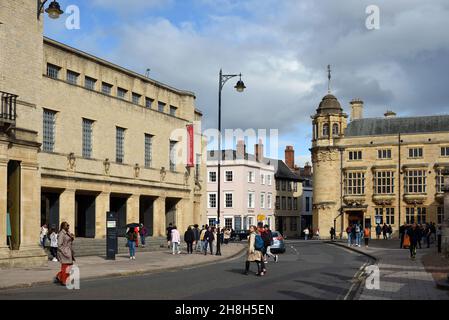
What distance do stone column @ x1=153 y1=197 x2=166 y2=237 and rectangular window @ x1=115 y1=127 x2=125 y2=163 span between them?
5444 millimetres

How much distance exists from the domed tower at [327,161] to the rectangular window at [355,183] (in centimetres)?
92

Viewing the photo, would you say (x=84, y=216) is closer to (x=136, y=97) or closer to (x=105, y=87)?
(x=105, y=87)

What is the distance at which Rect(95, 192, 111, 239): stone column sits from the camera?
1603 inches

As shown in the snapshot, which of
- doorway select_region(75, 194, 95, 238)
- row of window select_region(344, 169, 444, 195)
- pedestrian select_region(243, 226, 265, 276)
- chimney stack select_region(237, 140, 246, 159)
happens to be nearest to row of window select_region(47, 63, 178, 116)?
doorway select_region(75, 194, 95, 238)

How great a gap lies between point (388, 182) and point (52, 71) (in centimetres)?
4720

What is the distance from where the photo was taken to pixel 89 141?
40750 millimetres

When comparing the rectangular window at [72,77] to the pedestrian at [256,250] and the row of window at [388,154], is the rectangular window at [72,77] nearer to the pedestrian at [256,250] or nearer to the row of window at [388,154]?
the pedestrian at [256,250]

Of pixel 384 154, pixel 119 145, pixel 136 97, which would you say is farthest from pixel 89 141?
pixel 384 154

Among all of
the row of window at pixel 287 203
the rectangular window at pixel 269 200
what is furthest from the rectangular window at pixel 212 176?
the row of window at pixel 287 203

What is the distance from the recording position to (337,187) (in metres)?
77.4

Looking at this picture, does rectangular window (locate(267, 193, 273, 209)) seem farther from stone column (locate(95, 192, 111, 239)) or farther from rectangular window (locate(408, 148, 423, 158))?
stone column (locate(95, 192, 111, 239))

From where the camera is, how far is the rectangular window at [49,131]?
120 ft
